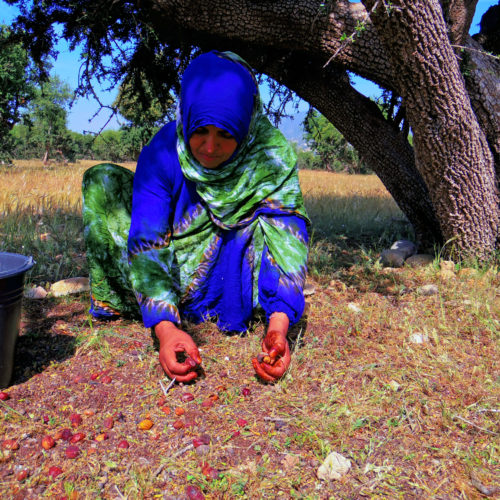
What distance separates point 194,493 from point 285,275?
3.34 feet

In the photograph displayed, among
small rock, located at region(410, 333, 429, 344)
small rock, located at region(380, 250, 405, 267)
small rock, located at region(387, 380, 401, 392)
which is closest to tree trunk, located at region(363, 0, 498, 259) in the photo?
small rock, located at region(380, 250, 405, 267)

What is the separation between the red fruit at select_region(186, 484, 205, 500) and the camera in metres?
1.46

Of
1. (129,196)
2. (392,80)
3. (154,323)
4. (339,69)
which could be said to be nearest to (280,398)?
(154,323)

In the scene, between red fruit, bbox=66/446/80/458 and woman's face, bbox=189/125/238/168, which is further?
woman's face, bbox=189/125/238/168

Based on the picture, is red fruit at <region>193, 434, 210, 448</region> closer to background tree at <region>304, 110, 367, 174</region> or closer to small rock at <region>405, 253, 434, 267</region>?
small rock at <region>405, 253, 434, 267</region>

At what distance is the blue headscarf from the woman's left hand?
90 cm

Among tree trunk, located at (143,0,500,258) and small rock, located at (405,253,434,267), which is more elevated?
tree trunk, located at (143,0,500,258)

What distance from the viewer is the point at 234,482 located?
1.53 m

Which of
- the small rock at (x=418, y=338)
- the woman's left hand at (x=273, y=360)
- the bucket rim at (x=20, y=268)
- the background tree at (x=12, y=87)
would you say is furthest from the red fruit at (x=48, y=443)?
the background tree at (x=12, y=87)

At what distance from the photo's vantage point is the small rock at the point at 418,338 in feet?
8.02

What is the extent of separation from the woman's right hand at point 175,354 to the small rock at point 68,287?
1.25 metres

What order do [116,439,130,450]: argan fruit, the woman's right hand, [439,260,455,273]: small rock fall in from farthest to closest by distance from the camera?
[439,260,455,273]: small rock, the woman's right hand, [116,439,130,450]: argan fruit

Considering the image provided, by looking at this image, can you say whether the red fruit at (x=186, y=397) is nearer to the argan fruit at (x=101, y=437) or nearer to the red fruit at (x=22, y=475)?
the argan fruit at (x=101, y=437)

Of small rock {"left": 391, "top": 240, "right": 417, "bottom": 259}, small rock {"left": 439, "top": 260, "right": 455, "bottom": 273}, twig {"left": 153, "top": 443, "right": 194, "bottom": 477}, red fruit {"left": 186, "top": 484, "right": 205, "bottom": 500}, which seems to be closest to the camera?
red fruit {"left": 186, "top": 484, "right": 205, "bottom": 500}
